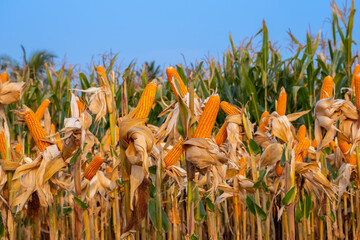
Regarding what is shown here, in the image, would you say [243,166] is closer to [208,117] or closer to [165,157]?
[165,157]

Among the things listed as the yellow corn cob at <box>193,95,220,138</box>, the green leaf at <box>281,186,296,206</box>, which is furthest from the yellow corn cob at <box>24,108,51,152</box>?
the green leaf at <box>281,186,296,206</box>

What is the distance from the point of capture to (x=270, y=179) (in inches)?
144

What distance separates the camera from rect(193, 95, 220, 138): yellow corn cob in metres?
1.92

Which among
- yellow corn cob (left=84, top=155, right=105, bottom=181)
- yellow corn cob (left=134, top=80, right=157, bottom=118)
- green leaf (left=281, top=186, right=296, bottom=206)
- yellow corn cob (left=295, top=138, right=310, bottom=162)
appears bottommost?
green leaf (left=281, top=186, right=296, bottom=206)

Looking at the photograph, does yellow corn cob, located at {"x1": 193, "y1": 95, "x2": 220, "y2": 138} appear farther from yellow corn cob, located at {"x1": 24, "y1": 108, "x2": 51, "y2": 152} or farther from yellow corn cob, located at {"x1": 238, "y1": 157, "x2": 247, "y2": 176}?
yellow corn cob, located at {"x1": 238, "y1": 157, "x2": 247, "y2": 176}

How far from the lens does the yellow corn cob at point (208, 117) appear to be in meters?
1.92

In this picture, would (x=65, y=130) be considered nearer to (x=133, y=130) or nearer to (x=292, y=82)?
(x=133, y=130)

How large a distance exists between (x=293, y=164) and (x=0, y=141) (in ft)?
5.92

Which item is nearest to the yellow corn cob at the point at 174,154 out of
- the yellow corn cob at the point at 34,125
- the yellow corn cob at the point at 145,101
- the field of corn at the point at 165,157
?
the field of corn at the point at 165,157

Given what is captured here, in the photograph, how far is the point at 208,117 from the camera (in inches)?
76.2

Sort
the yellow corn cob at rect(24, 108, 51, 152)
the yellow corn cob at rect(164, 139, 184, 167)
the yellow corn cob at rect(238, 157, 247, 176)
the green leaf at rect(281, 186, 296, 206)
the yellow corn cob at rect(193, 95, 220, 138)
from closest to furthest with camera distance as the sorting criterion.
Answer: the yellow corn cob at rect(193, 95, 220, 138)
the yellow corn cob at rect(164, 139, 184, 167)
the yellow corn cob at rect(24, 108, 51, 152)
the green leaf at rect(281, 186, 296, 206)
the yellow corn cob at rect(238, 157, 247, 176)

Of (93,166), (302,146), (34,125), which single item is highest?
(34,125)

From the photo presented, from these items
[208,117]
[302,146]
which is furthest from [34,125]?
[302,146]

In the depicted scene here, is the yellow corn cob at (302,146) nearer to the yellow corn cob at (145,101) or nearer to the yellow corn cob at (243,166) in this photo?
the yellow corn cob at (243,166)
